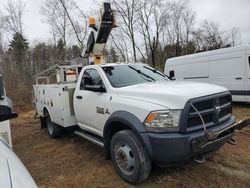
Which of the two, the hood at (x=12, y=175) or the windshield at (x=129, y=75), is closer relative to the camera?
the hood at (x=12, y=175)

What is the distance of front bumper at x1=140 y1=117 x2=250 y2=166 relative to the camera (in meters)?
3.40

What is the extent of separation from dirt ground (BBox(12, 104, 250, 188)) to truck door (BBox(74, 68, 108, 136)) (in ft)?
2.32

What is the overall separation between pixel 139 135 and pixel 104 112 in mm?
1136

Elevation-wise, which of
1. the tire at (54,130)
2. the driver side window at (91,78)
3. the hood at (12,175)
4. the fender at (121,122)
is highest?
the driver side window at (91,78)

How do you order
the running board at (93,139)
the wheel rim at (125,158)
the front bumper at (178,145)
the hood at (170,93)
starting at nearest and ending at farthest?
the front bumper at (178,145) < the hood at (170,93) < the wheel rim at (125,158) < the running board at (93,139)

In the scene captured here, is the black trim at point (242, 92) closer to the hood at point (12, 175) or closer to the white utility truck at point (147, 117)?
the white utility truck at point (147, 117)

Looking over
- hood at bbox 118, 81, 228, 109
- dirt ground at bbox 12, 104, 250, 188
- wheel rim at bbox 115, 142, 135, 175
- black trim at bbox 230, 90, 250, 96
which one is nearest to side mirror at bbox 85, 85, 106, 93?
hood at bbox 118, 81, 228, 109

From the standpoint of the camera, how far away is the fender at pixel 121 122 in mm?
3713

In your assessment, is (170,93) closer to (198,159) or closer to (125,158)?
(198,159)

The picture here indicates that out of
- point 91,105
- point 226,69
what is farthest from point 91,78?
point 226,69

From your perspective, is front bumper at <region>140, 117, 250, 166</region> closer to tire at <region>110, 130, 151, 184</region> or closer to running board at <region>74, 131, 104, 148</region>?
tire at <region>110, 130, 151, 184</region>

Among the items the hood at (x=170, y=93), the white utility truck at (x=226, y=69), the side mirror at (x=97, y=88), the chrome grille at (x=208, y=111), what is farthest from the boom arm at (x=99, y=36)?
the chrome grille at (x=208, y=111)

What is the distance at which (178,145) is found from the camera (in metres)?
3.39

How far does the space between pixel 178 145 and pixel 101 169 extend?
191cm
